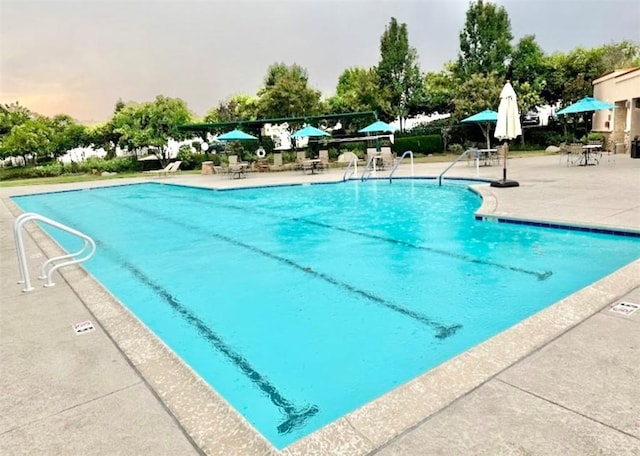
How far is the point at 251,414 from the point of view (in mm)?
2822

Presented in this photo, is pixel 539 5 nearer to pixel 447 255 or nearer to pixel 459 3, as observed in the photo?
pixel 459 3

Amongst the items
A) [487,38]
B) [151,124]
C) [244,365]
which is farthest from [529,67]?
[244,365]

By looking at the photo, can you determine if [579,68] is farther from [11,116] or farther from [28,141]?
[11,116]

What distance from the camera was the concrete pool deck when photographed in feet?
6.28

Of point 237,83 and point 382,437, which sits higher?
point 237,83

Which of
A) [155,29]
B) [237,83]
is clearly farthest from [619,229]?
[237,83]

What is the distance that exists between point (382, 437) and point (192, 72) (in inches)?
1429

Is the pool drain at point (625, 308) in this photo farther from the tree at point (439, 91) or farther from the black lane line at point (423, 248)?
the tree at point (439, 91)

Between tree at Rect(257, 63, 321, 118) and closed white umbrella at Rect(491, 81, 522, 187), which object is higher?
tree at Rect(257, 63, 321, 118)

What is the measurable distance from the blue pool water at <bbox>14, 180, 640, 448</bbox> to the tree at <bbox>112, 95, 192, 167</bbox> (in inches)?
670

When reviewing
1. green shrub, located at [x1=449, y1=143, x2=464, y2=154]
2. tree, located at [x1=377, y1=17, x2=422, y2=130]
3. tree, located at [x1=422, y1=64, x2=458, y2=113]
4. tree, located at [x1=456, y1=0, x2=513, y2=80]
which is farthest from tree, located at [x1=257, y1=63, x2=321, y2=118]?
tree, located at [x1=456, y1=0, x2=513, y2=80]

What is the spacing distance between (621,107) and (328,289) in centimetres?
1928

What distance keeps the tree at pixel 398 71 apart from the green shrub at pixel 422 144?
331 cm

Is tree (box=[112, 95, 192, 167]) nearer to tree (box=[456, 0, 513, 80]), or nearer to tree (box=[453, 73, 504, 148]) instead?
tree (box=[453, 73, 504, 148])
